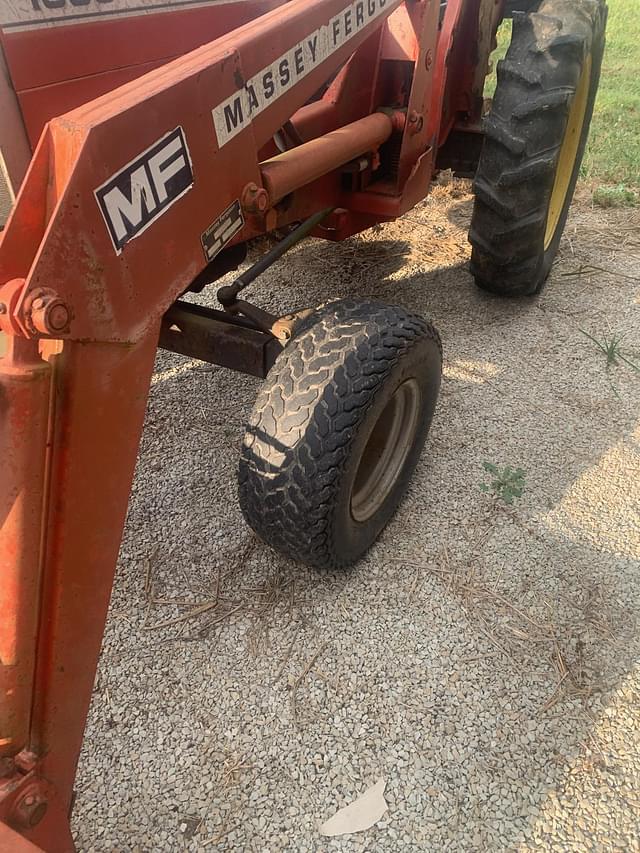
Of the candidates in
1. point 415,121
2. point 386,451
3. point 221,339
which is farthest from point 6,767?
point 415,121

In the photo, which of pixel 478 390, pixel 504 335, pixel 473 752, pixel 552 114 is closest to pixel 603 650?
pixel 473 752

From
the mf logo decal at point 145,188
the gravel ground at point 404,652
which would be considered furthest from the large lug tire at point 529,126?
the mf logo decal at point 145,188

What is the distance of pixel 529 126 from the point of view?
2.88 metres

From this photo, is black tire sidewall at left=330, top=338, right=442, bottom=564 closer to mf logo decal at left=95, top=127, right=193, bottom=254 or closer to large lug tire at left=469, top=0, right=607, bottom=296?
mf logo decal at left=95, top=127, right=193, bottom=254

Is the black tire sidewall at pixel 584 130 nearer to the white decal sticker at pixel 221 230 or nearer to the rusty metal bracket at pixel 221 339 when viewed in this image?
the rusty metal bracket at pixel 221 339

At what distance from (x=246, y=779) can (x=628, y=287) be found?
10.9ft

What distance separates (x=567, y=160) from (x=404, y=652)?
9.39 ft

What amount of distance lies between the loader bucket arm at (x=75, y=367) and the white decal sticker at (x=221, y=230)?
0.07 meters

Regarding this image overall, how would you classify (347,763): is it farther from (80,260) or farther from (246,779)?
(80,260)

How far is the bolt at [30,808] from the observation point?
4.15 ft

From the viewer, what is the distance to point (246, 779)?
1.82m

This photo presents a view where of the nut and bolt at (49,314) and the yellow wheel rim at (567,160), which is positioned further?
the yellow wheel rim at (567,160)

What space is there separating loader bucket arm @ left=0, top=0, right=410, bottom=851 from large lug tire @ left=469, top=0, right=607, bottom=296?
170 cm

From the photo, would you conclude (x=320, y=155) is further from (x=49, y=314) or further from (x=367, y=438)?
(x=49, y=314)
